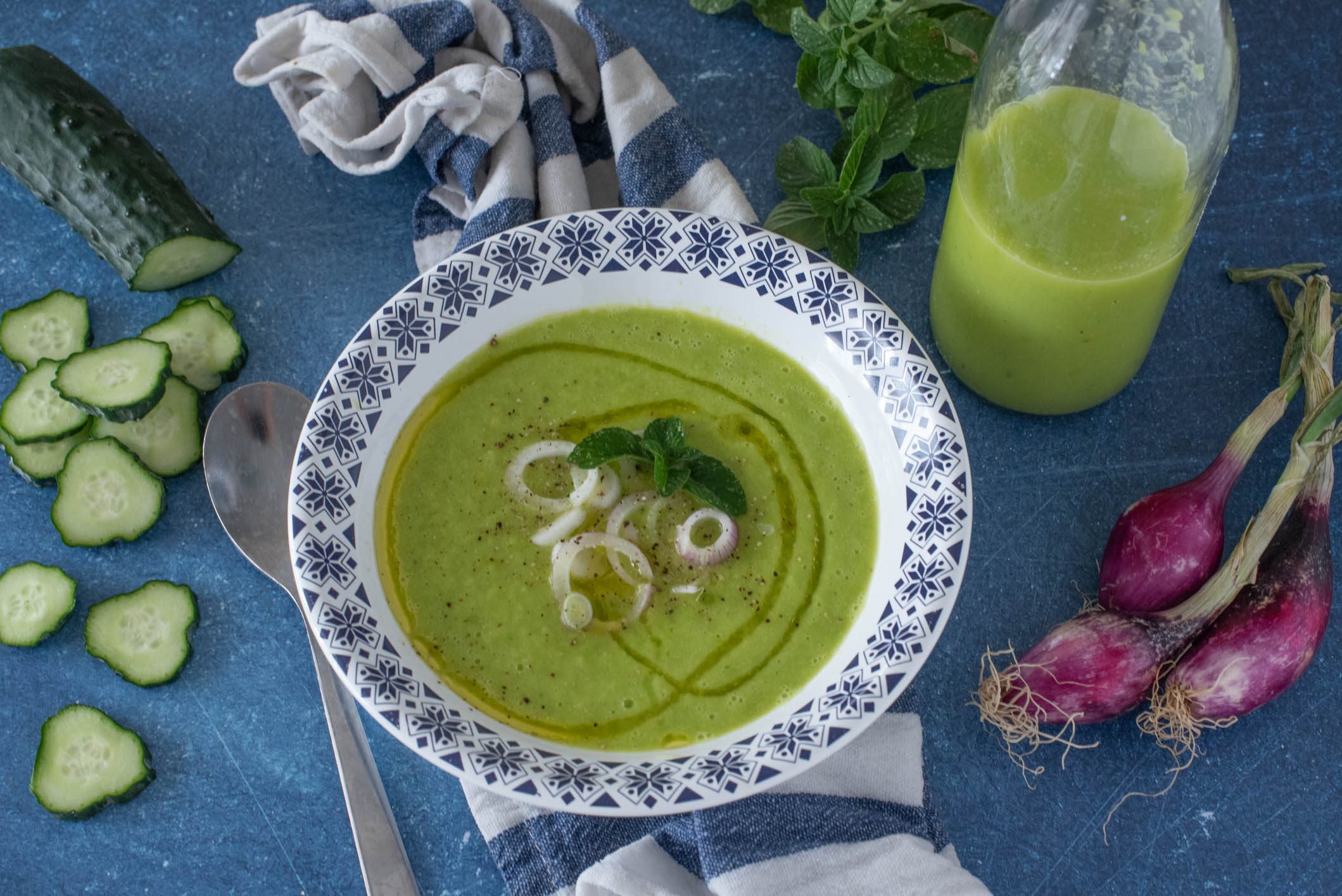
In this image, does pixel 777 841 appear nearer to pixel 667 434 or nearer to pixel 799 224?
pixel 667 434

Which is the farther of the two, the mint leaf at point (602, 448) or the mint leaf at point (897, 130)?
the mint leaf at point (897, 130)

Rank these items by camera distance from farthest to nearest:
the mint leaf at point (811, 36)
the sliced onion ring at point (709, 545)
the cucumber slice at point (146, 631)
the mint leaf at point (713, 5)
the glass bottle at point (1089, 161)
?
the mint leaf at point (713, 5) → the mint leaf at point (811, 36) → the cucumber slice at point (146, 631) → the sliced onion ring at point (709, 545) → the glass bottle at point (1089, 161)

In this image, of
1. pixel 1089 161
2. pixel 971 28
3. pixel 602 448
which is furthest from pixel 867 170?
pixel 602 448

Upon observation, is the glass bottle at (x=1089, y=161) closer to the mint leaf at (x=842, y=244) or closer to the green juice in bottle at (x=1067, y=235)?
the green juice in bottle at (x=1067, y=235)

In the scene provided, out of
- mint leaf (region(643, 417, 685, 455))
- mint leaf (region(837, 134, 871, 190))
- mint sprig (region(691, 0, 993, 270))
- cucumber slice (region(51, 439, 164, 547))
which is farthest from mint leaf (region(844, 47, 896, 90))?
cucumber slice (region(51, 439, 164, 547))

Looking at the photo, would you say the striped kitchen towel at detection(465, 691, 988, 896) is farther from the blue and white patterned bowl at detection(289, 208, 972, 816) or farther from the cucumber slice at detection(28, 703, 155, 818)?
the cucumber slice at detection(28, 703, 155, 818)

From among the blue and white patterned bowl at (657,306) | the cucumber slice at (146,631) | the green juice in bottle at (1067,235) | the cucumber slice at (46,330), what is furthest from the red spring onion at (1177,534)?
the cucumber slice at (46,330)
